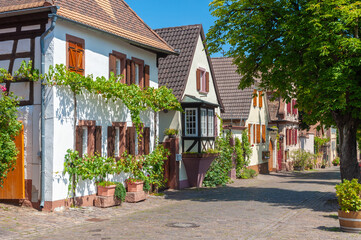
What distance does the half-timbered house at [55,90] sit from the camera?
14.0 m

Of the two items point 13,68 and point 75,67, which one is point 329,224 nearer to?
point 75,67

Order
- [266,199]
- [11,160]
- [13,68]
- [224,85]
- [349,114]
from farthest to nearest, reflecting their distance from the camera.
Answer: [224,85]
[266,199]
[349,114]
[13,68]
[11,160]

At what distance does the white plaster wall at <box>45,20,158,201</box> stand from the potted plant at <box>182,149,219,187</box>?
222 inches

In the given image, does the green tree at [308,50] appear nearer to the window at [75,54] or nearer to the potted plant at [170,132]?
the potted plant at [170,132]

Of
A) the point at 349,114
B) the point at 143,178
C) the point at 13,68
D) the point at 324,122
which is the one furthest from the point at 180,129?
the point at 13,68

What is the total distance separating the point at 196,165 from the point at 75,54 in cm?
963

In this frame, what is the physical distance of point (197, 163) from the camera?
22656mm

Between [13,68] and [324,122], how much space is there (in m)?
11.9

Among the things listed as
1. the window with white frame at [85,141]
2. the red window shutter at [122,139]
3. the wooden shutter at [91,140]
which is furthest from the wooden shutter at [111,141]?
the window with white frame at [85,141]

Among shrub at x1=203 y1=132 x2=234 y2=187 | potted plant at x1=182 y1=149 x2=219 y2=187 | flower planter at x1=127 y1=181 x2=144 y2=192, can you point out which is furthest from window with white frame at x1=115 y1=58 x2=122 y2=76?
shrub at x1=203 y1=132 x2=234 y2=187

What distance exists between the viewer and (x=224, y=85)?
34.1 m

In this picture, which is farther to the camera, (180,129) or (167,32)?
(167,32)

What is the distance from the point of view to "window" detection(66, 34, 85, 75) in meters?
14.9

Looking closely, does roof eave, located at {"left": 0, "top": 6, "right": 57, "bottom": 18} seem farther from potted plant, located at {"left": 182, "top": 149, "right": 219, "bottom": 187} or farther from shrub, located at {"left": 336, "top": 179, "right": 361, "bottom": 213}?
potted plant, located at {"left": 182, "top": 149, "right": 219, "bottom": 187}
